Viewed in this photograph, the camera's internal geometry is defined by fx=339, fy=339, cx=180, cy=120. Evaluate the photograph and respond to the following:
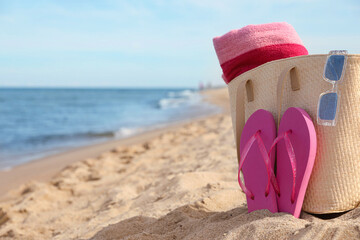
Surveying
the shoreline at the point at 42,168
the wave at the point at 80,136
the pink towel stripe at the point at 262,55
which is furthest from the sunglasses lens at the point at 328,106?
the wave at the point at 80,136

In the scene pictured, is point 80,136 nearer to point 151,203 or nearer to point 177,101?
point 151,203

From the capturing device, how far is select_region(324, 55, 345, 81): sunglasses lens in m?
1.41

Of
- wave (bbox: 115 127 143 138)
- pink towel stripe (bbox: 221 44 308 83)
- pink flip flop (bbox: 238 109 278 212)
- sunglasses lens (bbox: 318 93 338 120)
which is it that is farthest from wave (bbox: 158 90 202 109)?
sunglasses lens (bbox: 318 93 338 120)

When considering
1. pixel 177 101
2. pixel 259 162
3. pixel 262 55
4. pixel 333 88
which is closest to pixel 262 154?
pixel 259 162

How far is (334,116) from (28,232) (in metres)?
2.30

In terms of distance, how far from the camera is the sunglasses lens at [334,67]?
1.41m

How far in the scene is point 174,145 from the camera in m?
5.29

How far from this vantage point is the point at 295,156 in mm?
1490

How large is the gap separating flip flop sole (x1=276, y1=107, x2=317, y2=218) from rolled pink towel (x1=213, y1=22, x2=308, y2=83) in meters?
0.39

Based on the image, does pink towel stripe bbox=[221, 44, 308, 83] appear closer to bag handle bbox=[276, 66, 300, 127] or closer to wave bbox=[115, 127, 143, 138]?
bag handle bbox=[276, 66, 300, 127]

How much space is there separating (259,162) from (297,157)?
0.21 meters

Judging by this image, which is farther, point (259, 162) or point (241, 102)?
point (241, 102)

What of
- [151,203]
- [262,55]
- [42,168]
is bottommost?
[42,168]

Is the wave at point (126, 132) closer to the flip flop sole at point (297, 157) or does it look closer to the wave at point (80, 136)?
the wave at point (80, 136)
